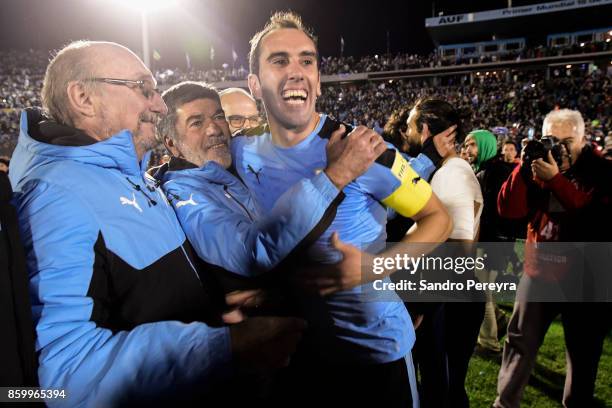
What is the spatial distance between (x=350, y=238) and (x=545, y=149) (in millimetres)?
1621

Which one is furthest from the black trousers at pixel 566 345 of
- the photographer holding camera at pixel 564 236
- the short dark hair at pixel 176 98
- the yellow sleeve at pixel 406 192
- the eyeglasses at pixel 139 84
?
the eyeglasses at pixel 139 84

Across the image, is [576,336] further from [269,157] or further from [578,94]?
[578,94]

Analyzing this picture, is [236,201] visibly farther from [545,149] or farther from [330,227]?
[545,149]

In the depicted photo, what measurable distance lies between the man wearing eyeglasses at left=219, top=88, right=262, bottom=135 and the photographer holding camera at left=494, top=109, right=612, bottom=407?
1.93 metres

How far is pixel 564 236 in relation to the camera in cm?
267

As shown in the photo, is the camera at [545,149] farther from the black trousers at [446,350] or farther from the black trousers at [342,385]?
the black trousers at [342,385]

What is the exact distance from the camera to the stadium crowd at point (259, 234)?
110 centimetres

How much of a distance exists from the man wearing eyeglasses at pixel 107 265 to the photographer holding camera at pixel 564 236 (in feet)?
6.78

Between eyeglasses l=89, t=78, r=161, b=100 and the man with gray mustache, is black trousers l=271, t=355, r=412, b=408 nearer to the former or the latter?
the man with gray mustache

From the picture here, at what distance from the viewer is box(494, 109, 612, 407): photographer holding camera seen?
256 cm

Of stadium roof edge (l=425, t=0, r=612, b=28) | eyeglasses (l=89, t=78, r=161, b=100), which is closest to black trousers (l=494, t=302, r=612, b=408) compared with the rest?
eyeglasses (l=89, t=78, r=161, b=100)

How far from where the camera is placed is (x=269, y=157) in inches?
73.8

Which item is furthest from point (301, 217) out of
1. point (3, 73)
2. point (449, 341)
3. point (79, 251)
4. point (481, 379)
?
point (3, 73)

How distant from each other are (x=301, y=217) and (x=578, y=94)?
101 ft
